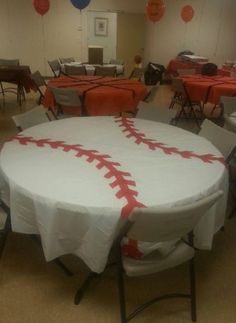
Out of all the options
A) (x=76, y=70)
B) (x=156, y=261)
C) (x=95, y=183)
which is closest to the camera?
(x=156, y=261)

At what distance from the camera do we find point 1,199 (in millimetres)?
1940

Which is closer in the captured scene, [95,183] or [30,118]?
[95,183]

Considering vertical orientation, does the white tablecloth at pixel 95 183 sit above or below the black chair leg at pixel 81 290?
above

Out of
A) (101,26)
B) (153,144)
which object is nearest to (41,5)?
(101,26)

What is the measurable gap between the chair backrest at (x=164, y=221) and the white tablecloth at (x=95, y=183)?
15 centimetres

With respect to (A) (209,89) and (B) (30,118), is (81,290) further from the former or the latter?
(A) (209,89)

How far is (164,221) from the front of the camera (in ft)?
4.41

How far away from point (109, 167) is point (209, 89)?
11.8ft

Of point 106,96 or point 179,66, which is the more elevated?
point 179,66

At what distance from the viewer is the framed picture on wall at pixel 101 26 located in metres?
9.22

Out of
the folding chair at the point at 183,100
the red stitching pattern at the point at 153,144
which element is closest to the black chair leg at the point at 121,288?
the red stitching pattern at the point at 153,144

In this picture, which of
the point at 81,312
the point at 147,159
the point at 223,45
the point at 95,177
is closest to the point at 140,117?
the point at 147,159

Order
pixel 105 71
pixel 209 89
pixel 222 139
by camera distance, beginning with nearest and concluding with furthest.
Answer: pixel 222 139 → pixel 209 89 → pixel 105 71

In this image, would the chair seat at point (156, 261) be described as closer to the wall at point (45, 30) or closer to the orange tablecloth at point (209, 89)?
the orange tablecloth at point (209, 89)
